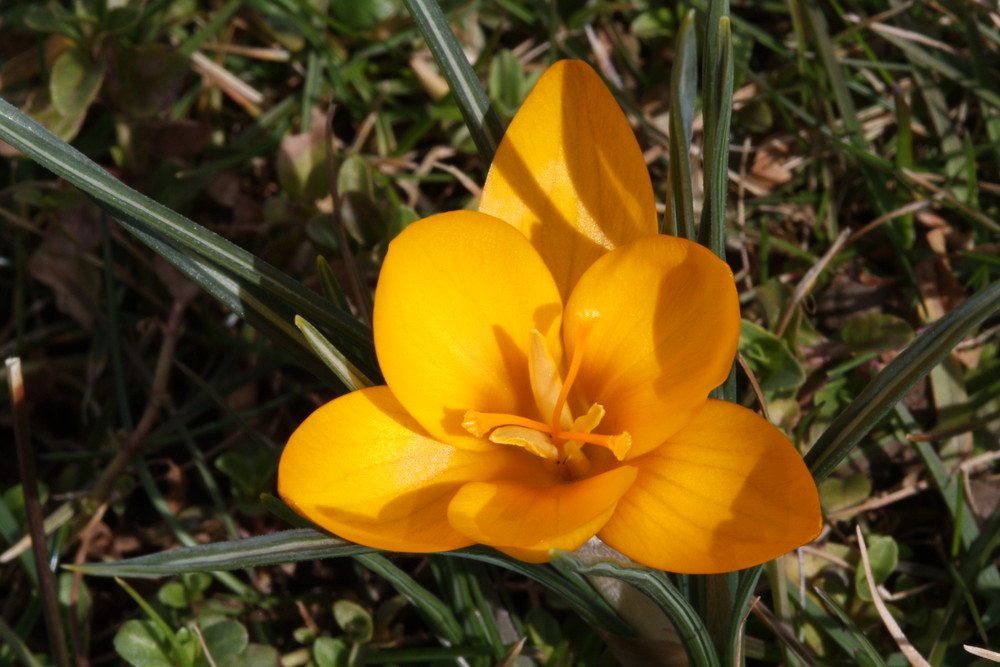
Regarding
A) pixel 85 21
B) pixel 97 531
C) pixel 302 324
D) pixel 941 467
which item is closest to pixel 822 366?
pixel 941 467

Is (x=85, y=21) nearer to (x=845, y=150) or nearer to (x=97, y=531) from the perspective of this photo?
(x=97, y=531)

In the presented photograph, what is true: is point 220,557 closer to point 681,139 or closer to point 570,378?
point 570,378

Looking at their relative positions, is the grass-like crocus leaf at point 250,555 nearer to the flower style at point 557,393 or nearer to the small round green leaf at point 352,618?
the flower style at point 557,393

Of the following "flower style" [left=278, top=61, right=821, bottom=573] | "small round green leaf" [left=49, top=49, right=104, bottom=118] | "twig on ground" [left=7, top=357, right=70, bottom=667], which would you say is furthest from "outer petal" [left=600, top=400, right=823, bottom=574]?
"small round green leaf" [left=49, top=49, right=104, bottom=118]

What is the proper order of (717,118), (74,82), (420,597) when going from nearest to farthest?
1. (717,118)
2. (420,597)
3. (74,82)

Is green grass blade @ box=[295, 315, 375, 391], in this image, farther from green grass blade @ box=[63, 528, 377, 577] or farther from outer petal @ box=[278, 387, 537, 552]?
green grass blade @ box=[63, 528, 377, 577]

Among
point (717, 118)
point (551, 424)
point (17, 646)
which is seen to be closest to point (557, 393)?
point (551, 424)

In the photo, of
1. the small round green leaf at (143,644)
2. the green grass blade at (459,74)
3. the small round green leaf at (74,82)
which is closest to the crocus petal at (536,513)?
the green grass blade at (459,74)
